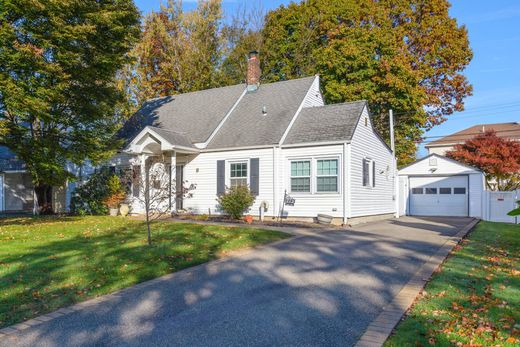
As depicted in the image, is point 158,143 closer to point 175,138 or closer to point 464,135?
point 175,138

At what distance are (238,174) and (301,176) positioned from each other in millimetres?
2968

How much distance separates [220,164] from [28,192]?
1722cm

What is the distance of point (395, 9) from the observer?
30.7 meters

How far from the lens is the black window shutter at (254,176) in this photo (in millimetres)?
17578

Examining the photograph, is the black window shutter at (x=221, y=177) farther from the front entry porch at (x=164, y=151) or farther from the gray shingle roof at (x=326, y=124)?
the gray shingle roof at (x=326, y=124)

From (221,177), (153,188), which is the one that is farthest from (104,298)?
(221,177)

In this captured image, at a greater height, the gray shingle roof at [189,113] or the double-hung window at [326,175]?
the gray shingle roof at [189,113]

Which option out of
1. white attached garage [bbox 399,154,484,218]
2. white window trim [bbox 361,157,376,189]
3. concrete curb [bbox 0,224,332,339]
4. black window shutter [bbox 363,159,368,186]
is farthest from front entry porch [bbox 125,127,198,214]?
white attached garage [bbox 399,154,484,218]

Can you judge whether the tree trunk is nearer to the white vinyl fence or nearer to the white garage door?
the white garage door

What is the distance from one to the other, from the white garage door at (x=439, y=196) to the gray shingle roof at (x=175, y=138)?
47.1 ft

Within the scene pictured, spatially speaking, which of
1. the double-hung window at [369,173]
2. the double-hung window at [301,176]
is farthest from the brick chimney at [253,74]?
the double-hung window at [369,173]

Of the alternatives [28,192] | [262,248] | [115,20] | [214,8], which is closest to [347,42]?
[214,8]

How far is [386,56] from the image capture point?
90.7 ft

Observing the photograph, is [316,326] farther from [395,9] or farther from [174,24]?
[174,24]
